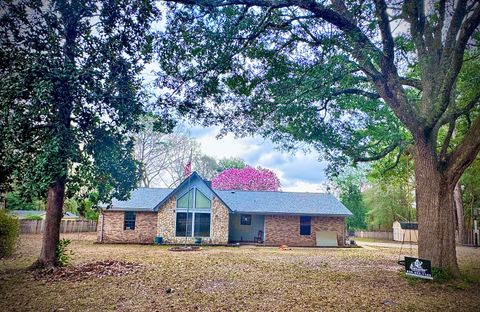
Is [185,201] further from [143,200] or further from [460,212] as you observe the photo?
[460,212]

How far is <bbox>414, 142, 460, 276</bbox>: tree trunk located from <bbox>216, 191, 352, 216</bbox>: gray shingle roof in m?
13.7

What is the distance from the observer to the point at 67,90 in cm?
891

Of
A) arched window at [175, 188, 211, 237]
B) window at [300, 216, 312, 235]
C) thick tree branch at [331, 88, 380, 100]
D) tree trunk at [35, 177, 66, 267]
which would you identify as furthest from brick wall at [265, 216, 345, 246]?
tree trunk at [35, 177, 66, 267]

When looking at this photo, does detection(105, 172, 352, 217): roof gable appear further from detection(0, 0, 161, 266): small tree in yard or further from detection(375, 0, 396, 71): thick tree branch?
detection(375, 0, 396, 71): thick tree branch

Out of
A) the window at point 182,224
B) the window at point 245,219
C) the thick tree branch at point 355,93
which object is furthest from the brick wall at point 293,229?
the thick tree branch at point 355,93

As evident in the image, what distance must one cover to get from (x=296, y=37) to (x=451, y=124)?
18.9ft

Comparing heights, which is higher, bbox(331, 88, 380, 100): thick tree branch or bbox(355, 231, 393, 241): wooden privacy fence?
bbox(331, 88, 380, 100): thick tree branch

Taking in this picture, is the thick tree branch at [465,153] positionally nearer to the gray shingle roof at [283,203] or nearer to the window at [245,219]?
the gray shingle roof at [283,203]

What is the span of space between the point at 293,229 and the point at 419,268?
14919mm

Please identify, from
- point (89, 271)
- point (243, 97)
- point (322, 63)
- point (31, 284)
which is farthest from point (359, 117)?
point (31, 284)

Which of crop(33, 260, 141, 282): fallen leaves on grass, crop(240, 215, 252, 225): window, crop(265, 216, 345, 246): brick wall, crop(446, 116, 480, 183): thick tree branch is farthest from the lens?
crop(240, 215, 252, 225): window

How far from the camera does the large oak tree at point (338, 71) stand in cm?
836

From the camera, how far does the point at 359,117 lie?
1266 centimetres

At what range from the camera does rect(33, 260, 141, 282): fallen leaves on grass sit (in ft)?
31.3
